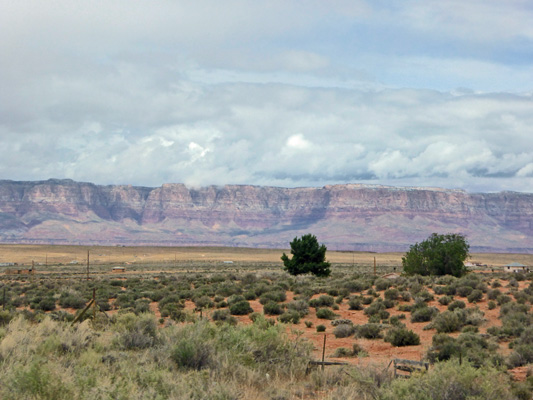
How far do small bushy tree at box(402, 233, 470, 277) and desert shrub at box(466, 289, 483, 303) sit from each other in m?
17.5

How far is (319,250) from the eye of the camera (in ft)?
174

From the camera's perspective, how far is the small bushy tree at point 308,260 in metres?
51.1

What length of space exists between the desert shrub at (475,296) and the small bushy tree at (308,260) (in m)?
23.0

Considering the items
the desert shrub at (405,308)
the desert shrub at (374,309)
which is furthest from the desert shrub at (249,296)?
the desert shrub at (405,308)

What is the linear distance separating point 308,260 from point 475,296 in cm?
2512

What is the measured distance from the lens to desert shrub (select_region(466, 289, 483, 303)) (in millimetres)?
27908

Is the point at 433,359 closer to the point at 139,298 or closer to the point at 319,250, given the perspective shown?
the point at 139,298

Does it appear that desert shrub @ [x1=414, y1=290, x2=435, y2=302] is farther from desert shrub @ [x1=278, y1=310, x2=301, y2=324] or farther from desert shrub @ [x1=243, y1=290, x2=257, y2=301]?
desert shrub @ [x1=243, y1=290, x2=257, y2=301]

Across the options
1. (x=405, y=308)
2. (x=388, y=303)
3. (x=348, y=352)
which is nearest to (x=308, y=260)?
(x=388, y=303)

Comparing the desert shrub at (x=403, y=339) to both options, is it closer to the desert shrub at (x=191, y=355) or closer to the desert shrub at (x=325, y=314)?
the desert shrub at (x=325, y=314)

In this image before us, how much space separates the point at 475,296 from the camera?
28.1m

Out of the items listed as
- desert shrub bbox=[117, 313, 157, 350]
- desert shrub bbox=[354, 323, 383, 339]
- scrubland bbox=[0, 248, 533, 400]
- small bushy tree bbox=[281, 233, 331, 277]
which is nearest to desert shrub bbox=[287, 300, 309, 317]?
scrubland bbox=[0, 248, 533, 400]

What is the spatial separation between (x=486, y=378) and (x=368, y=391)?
219 cm

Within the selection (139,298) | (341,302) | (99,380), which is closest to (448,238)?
(341,302)
